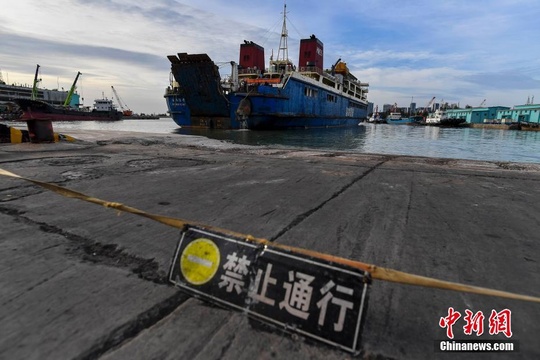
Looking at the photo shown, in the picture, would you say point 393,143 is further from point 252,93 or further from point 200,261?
point 200,261

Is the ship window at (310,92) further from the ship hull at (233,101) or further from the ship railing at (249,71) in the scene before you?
the ship railing at (249,71)

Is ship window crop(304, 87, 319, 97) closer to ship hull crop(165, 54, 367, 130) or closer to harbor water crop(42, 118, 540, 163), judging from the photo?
ship hull crop(165, 54, 367, 130)

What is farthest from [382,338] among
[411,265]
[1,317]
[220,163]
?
[220,163]

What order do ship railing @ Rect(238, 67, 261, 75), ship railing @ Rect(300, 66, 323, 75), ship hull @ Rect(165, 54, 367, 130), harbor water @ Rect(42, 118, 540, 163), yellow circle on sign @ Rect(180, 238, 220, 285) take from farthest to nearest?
ship railing @ Rect(300, 66, 323, 75)
ship railing @ Rect(238, 67, 261, 75)
ship hull @ Rect(165, 54, 367, 130)
harbor water @ Rect(42, 118, 540, 163)
yellow circle on sign @ Rect(180, 238, 220, 285)

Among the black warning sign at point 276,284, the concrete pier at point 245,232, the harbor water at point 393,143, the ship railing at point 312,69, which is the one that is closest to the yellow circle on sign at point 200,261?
the black warning sign at point 276,284

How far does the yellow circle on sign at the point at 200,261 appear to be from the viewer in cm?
144

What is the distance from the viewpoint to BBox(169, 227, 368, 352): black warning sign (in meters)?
1.16

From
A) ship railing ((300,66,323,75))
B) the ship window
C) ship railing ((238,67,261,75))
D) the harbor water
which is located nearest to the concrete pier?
the harbor water

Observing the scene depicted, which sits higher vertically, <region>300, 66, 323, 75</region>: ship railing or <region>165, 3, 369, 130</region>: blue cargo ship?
<region>300, 66, 323, 75</region>: ship railing

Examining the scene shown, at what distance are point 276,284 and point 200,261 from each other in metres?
0.43

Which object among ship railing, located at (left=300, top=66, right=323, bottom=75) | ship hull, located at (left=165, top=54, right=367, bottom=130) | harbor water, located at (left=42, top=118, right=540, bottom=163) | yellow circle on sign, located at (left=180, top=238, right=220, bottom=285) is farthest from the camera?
ship railing, located at (left=300, top=66, right=323, bottom=75)

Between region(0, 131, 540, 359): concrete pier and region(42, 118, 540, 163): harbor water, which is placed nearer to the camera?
region(0, 131, 540, 359): concrete pier

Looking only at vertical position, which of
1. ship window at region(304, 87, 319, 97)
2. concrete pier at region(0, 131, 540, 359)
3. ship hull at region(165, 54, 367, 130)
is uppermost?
ship window at region(304, 87, 319, 97)

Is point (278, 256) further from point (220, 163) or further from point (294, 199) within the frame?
point (220, 163)
